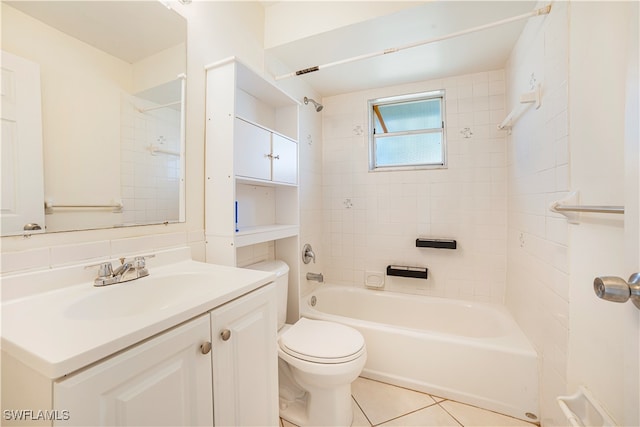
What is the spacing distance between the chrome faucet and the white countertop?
3cm

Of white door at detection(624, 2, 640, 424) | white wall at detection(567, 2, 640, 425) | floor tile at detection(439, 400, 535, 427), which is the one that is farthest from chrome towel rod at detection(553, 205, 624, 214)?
floor tile at detection(439, 400, 535, 427)

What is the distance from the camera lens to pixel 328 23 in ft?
5.39

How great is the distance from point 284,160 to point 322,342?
1.10 meters

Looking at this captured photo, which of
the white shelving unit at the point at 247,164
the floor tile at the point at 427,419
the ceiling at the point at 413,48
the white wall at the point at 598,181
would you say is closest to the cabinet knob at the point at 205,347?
the white shelving unit at the point at 247,164

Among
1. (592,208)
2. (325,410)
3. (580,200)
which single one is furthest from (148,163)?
(580,200)

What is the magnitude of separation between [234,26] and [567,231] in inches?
81.7

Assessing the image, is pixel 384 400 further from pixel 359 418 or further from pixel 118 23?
pixel 118 23

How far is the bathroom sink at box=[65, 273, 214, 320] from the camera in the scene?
0.79 m

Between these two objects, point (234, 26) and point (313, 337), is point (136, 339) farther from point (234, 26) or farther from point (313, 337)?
point (234, 26)

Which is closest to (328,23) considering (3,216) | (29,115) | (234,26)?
(234,26)

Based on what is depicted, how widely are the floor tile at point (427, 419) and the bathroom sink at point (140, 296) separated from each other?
49.3 inches

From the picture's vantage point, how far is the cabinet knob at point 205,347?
0.70m

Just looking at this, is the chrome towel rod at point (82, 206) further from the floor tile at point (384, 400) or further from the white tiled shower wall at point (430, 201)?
the white tiled shower wall at point (430, 201)

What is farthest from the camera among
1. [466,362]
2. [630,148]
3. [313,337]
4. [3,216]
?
[466,362]
